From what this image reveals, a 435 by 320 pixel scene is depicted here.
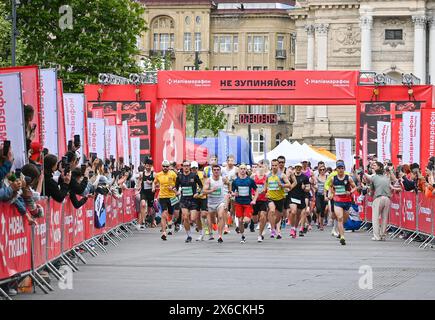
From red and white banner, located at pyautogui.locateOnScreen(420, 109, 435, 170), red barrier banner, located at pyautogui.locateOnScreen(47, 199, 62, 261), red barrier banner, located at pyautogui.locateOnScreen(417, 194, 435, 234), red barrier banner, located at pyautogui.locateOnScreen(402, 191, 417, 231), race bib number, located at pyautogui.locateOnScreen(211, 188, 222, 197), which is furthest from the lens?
red and white banner, located at pyautogui.locateOnScreen(420, 109, 435, 170)

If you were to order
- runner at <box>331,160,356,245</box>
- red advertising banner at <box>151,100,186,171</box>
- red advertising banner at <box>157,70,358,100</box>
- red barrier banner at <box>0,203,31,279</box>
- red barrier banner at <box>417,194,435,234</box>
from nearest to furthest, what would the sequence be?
1. red barrier banner at <box>0,203,31,279</box>
2. red barrier banner at <box>417,194,435,234</box>
3. runner at <box>331,160,356,245</box>
4. red advertising banner at <box>157,70,358,100</box>
5. red advertising banner at <box>151,100,186,171</box>

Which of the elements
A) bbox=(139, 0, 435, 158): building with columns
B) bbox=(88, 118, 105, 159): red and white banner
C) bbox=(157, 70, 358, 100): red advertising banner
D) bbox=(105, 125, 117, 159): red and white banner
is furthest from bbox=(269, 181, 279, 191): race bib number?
bbox=(139, 0, 435, 158): building with columns

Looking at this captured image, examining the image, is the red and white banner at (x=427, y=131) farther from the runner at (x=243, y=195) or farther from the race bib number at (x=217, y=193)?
the race bib number at (x=217, y=193)

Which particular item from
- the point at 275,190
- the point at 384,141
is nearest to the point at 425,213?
the point at 275,190

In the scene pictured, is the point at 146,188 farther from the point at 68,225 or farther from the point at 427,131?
the point at 68,225

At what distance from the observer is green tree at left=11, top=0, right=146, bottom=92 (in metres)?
63.8

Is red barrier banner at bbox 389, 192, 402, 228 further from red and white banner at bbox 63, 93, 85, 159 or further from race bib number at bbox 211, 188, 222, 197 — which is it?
red and white banner at bbox 63, 93, 85, 159

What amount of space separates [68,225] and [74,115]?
656 cm

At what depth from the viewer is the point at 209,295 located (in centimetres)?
A: 1752

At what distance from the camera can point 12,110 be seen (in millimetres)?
18578

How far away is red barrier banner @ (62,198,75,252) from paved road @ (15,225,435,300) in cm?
48

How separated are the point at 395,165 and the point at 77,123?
41.6 feet

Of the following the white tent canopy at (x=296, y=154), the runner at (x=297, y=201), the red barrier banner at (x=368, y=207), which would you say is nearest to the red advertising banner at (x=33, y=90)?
the runner at (x=297, y=201)
